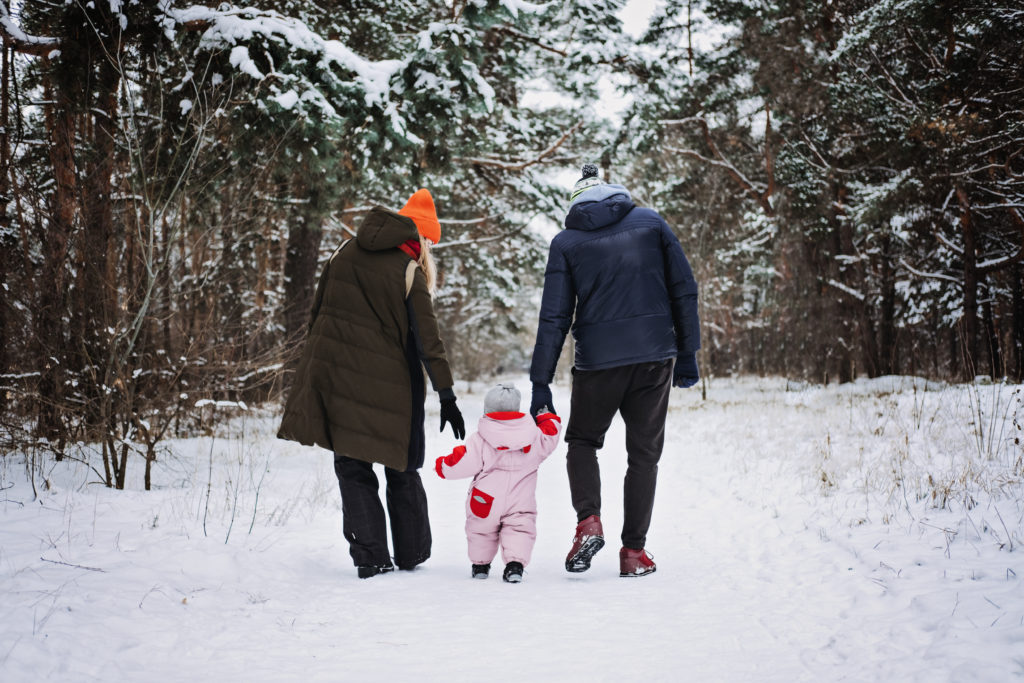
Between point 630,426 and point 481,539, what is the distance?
3.36 ft

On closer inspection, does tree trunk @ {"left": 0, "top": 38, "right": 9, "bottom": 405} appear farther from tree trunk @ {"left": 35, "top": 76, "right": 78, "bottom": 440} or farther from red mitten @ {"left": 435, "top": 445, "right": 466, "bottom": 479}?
red mitten @ {"left": 435, "top": 445, "right": 466, "bottom": 479}

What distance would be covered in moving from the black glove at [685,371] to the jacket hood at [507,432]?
2.82 ft

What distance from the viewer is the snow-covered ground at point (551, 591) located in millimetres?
2209

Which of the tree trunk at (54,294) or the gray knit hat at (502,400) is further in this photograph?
the tree trunk at (54,294)

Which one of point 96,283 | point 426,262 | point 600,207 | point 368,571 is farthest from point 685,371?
point 96,283

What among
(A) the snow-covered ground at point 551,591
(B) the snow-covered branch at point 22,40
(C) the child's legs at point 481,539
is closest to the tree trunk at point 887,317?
(A) the snow-covered ground at point 551,591

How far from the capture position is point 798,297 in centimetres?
1711

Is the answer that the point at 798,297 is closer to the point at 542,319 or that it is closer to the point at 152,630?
the point at 542,319

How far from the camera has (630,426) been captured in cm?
354

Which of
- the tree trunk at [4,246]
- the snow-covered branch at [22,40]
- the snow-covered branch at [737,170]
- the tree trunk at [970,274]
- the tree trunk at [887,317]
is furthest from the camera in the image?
the snow-covered branch at [737,170]

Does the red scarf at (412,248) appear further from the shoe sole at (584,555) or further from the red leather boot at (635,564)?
the red leather boot at (635,564)

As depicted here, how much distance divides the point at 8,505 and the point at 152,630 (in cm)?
205

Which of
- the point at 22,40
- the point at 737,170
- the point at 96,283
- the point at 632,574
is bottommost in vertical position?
the point at 632,574

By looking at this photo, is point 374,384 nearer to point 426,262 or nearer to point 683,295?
point 426,262
